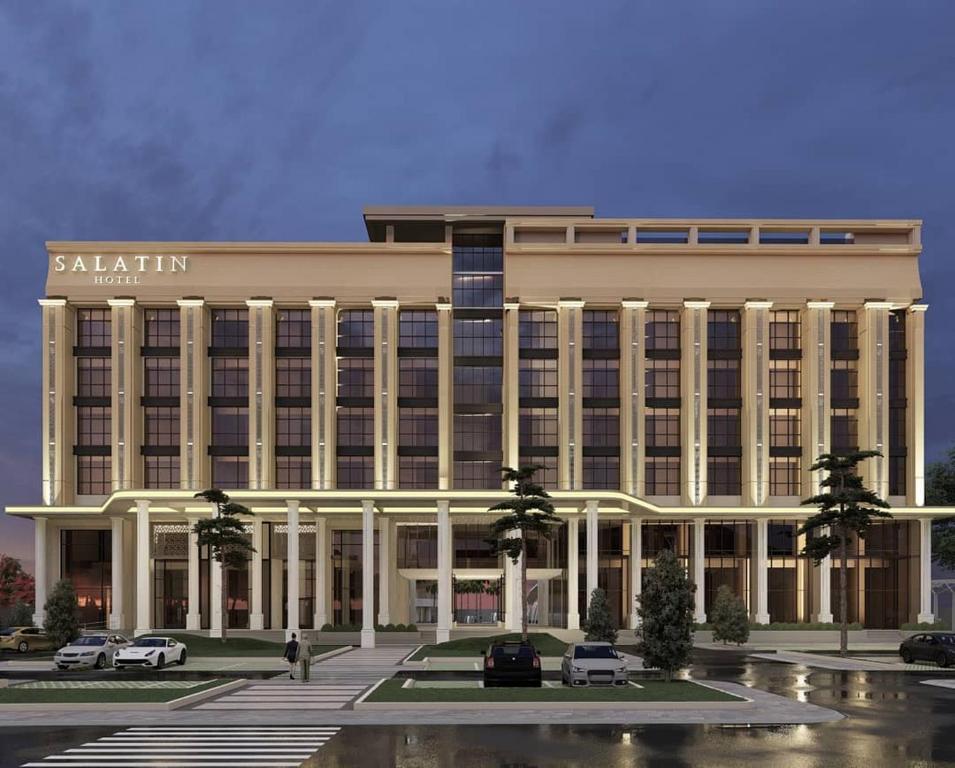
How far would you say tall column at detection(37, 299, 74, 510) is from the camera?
7700cm

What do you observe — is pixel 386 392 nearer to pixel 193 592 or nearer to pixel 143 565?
pixel 193 592

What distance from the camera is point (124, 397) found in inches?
3039

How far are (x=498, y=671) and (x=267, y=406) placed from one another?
4840 cm

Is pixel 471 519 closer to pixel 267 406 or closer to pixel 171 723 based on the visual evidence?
pixel 267 406

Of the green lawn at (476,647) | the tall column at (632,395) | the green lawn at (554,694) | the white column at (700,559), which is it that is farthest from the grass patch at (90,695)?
the white column at (700,559)

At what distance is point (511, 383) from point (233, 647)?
31.8 m

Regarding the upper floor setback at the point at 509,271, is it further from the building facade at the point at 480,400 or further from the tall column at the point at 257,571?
the tall column at the point at 257,571

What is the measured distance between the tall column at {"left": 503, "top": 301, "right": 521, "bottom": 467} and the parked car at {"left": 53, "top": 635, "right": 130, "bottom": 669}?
37500mm

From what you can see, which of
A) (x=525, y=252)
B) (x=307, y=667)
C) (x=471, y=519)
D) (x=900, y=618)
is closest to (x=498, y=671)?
(x=307, y=667)

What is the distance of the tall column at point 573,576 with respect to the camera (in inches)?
2697

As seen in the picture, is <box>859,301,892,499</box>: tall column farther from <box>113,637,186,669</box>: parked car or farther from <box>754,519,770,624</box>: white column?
<box>113,637,186,669</box>: parked car

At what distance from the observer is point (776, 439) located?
261 ft

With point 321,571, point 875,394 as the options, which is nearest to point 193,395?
point 321,571

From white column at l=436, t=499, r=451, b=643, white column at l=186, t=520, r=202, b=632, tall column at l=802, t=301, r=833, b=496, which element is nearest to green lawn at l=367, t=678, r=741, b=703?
white column at l=436, t=499, r=451, b=643
